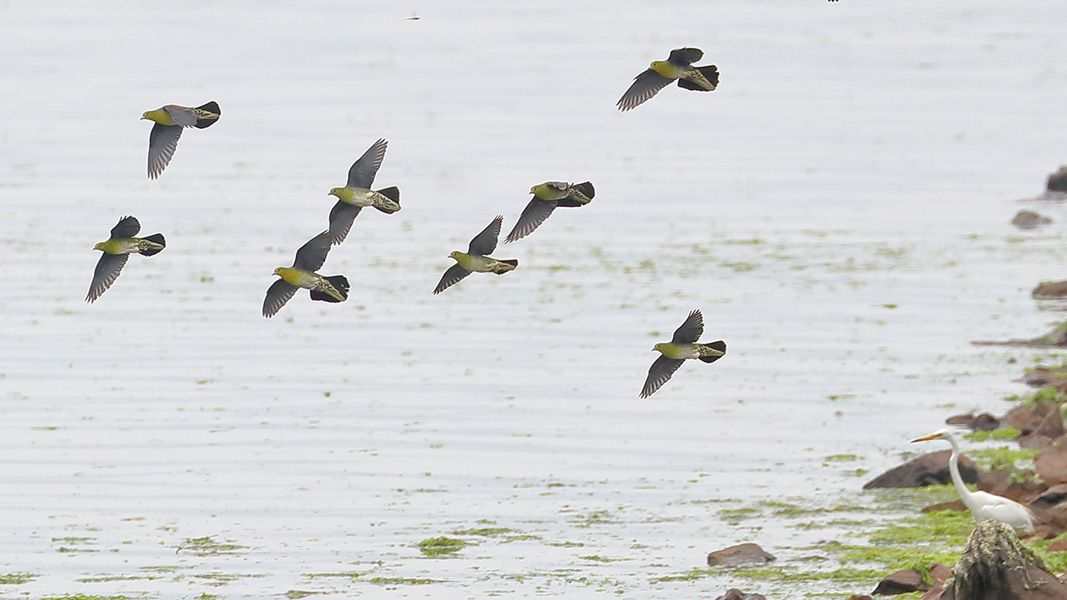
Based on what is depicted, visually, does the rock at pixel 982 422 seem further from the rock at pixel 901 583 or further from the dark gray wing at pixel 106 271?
the dark gray wing at pixel 106 271

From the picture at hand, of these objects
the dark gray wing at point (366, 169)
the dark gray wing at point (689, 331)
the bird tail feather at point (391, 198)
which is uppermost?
the dark gray wing at point (366, 169)

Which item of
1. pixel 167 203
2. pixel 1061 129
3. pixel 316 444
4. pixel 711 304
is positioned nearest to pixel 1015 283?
pixel 711 304

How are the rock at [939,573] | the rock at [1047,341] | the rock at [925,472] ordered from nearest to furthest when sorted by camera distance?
1. the rock at [939,573]
2. the rock at [925,472]
3. the rock at [1047,341]

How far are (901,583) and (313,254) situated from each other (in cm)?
509

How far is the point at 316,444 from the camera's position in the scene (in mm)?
21156

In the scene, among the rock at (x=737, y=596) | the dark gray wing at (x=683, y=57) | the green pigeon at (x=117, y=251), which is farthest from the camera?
the rock at (x=737, y=596)

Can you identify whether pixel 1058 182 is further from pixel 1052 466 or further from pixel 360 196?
pixel 360 196

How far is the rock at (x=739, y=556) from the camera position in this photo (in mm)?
15823

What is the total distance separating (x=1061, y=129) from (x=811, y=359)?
24.9 metres

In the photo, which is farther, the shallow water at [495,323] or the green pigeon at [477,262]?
the shallow water at [495,323]

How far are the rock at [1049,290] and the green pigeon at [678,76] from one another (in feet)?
55.0

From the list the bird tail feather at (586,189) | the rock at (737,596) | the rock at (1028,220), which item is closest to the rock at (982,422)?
the rock at (737,596)

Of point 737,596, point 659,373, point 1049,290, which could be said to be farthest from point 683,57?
point 1049,290

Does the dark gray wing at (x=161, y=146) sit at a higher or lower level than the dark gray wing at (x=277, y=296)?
higher
